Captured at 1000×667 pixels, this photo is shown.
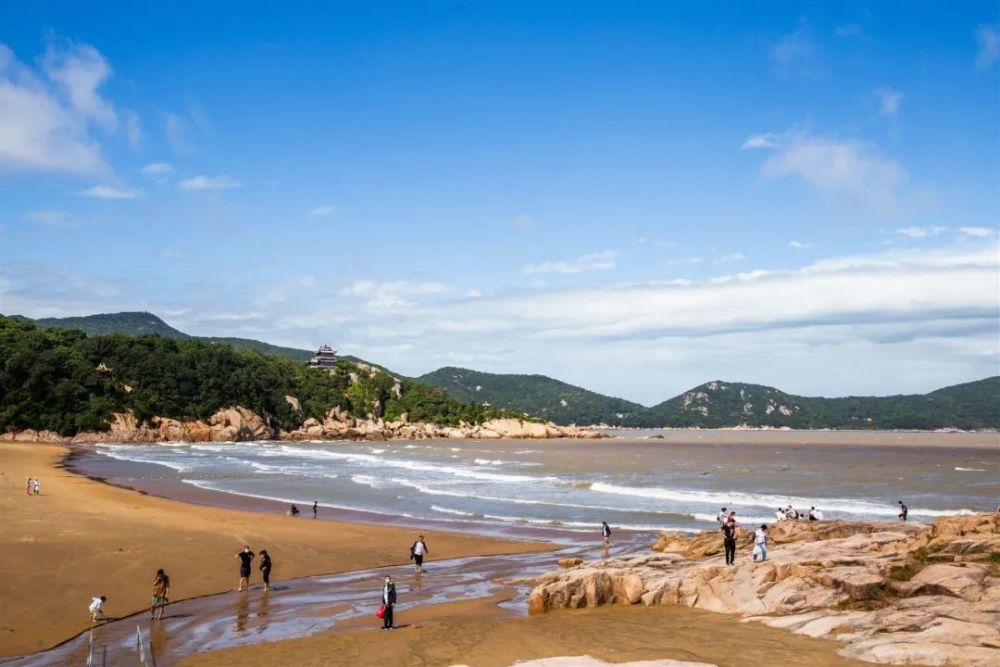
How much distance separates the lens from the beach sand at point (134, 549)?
768 inches

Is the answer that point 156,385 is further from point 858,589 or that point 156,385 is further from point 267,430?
point 858,589

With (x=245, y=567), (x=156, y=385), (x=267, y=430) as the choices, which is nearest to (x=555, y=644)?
(x=245, y=567)

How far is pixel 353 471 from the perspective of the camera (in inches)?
2879

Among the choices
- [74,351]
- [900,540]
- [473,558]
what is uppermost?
[74,351]

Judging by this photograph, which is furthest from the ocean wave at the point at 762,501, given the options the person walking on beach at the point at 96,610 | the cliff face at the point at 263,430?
the cliff face at the point at 263,430

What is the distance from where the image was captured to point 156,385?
136 m

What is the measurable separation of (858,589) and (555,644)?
715 cm

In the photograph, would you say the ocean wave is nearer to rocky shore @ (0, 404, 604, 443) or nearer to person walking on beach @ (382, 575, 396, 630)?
person walking on beach @ (382, 575, 396, 630)

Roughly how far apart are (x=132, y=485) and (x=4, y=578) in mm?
32688

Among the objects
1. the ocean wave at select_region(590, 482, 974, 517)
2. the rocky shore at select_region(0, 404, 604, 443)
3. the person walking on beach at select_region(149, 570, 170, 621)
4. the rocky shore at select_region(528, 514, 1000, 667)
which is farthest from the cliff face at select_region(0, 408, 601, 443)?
the rocky shore at select_region(528, 514, 1000, 667)

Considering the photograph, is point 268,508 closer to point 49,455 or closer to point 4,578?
point 4,578

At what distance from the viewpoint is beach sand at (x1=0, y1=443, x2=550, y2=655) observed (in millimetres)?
19500

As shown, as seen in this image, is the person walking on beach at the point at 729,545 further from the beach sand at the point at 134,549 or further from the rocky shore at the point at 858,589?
the beach sand at the point at 134,549

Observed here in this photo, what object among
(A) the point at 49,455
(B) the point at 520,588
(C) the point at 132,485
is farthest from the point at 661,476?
(A) the point at 49,455
